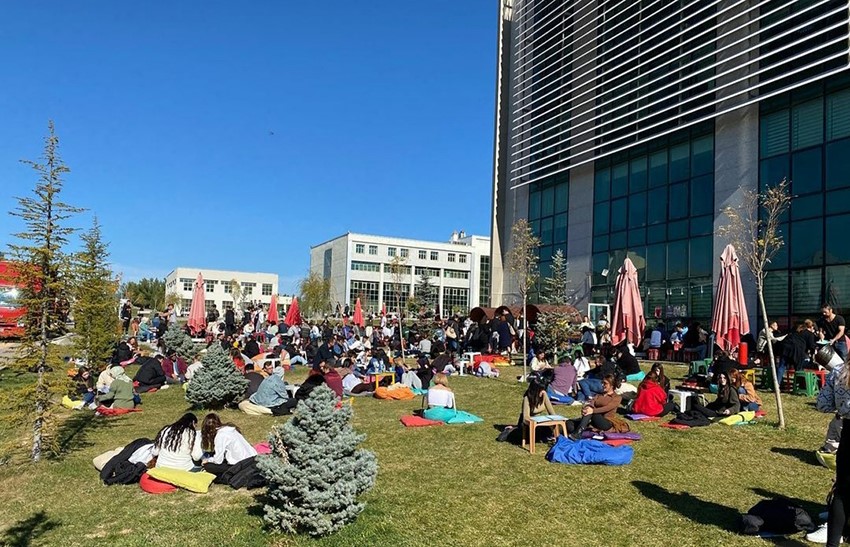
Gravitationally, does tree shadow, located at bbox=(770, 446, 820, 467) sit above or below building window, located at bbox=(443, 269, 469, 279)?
below

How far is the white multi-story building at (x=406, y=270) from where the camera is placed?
85438 mm

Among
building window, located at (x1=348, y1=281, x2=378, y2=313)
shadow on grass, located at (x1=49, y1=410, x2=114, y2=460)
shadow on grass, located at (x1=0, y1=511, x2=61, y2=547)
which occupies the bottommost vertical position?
shadow on grass, located at (x1=49, y1=410, x2=114, y2=460)

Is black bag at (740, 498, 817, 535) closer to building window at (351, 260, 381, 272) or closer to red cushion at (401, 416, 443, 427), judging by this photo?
red cushion at (401, 416, 443, 427)

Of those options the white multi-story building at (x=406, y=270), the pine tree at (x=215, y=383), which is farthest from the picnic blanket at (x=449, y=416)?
the white multi-story building at (x=406, y=270)

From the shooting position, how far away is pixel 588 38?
1192 inches

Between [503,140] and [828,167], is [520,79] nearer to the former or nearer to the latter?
[503,140]

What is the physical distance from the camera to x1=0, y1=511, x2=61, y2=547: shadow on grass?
5965 millimetres

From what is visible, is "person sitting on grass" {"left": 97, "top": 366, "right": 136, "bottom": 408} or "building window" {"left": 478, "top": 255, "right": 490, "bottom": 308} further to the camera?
"building window" {"left": 478, "top": 255, "right": 490, "bottom": 308}

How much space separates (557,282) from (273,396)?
20.2 metres

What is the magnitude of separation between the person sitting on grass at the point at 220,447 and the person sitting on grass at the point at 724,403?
7682mm

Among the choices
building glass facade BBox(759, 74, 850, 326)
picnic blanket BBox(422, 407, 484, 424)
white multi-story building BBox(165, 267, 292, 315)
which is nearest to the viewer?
picnic blanket BBox(422, 407, 484, 424)

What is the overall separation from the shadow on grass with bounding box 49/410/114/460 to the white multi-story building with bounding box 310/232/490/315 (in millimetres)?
67369

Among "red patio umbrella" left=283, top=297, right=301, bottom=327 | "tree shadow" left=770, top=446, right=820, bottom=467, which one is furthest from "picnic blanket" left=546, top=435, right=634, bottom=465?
"red patio umbrella" left=283, top=297, right=301, bottom=327

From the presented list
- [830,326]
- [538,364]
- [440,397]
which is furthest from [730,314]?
[440,397]
